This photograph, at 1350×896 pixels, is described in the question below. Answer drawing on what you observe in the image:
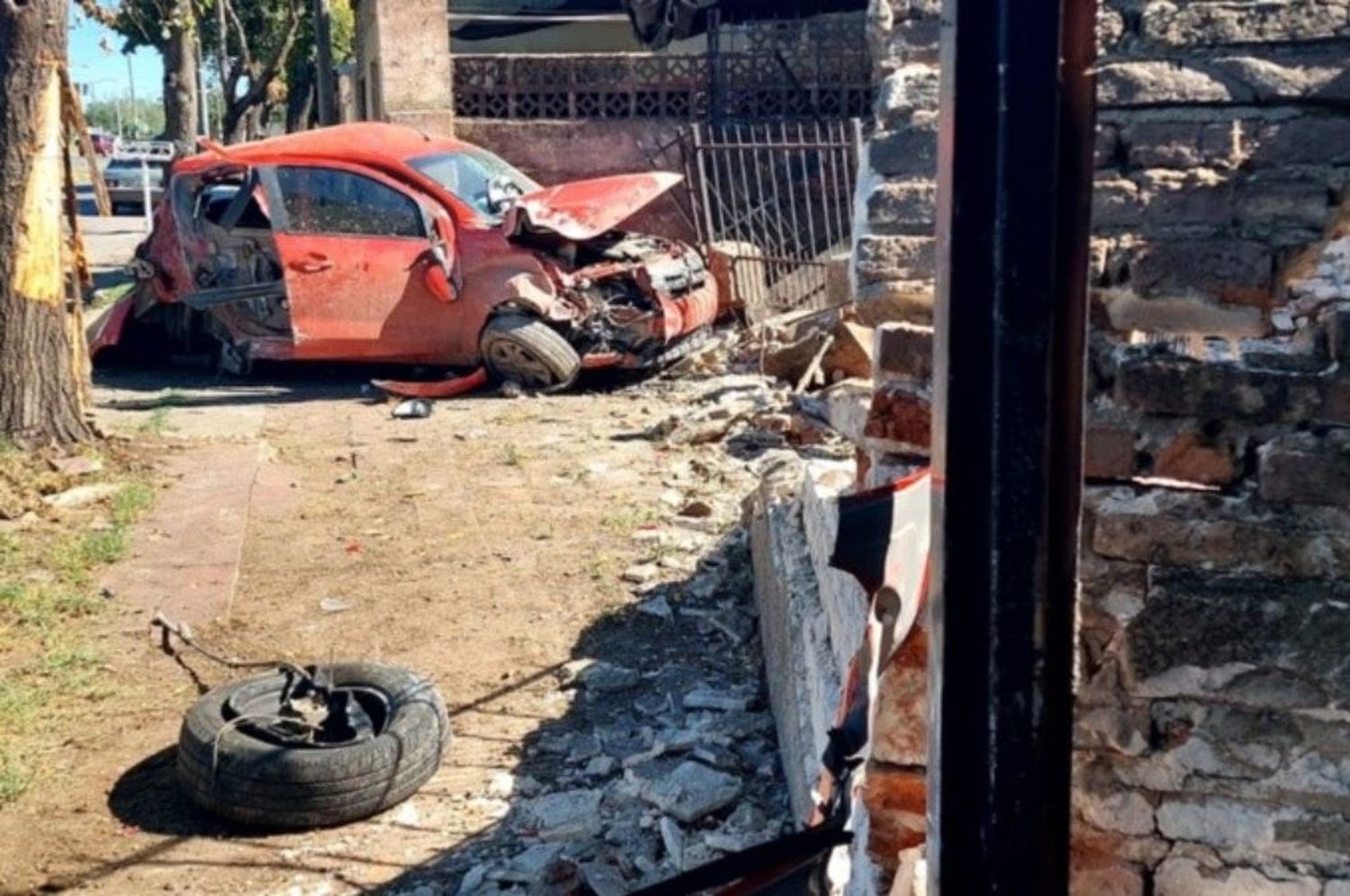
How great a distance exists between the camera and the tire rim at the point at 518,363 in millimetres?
10430

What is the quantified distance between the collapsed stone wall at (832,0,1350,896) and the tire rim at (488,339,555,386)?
27.1ft

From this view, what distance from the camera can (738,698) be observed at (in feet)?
16.6

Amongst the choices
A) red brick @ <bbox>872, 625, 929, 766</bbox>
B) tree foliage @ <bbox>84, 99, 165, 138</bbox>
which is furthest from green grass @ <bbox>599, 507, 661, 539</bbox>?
tree foliage @ <bbox>84, 99, 165, 138</bbox>

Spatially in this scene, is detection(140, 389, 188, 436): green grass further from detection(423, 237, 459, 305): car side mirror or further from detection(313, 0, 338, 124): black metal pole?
detection(313, 0, 338, 124): black metal pole

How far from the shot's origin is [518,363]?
1052cm

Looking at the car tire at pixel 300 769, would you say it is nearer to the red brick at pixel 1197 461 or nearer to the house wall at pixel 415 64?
the red brick at pixel 1197 461

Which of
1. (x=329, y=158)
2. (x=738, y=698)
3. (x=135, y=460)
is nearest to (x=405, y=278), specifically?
(x=329, y=158)

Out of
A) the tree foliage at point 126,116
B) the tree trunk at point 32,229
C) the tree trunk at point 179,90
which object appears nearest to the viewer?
the tree trunk at point 32,229

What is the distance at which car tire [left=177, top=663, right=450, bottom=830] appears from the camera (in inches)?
168

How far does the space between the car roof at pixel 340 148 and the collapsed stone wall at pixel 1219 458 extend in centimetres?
924

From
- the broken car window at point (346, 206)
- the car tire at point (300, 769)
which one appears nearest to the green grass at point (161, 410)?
the broken car window at point (346, 206)

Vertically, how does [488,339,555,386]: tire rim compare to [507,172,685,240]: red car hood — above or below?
below

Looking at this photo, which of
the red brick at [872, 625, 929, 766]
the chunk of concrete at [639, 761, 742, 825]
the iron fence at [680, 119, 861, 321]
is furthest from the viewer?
the iron fence at [680, 119, 861, 321]

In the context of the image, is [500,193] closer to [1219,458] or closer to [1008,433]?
[1219,458]
